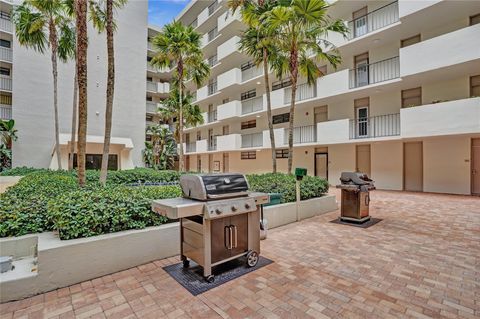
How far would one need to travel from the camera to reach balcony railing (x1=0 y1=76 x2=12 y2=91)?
672 inches

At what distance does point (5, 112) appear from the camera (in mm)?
17047

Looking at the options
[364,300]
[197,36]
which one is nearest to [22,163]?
[197,36]

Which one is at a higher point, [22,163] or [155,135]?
[155,135]

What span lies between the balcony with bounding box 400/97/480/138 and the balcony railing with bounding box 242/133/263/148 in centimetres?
936

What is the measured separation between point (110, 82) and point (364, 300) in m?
7.01

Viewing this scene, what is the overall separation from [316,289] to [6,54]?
24491mm

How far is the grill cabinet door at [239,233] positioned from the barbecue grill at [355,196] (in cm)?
378

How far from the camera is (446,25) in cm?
1148

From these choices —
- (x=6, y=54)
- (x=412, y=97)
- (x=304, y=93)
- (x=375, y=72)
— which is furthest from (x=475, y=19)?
(x=6, y=54)

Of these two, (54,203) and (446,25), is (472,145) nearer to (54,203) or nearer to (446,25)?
(446,25)

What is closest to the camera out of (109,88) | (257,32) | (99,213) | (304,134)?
(99,213)

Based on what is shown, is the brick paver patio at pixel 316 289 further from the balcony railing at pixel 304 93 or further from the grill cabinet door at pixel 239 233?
the balcony railing at pixel 304 93

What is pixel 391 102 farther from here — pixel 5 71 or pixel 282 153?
pixel 5 71

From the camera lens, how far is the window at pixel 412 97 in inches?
490
